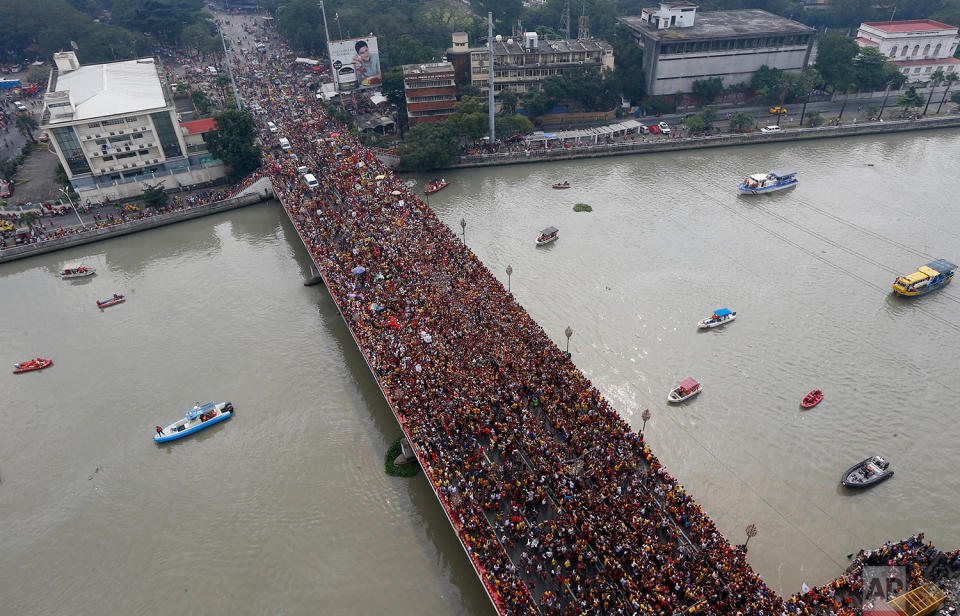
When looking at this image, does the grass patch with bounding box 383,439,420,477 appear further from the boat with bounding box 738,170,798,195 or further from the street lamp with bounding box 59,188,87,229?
the boat with bounding box 738,170,798,195

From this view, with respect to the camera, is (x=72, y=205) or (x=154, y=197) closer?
(x=154, y=197)

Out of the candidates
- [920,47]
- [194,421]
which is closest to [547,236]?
[194,421]

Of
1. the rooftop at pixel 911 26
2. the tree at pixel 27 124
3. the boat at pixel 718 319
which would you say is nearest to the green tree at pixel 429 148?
the boat at pixel 718 319

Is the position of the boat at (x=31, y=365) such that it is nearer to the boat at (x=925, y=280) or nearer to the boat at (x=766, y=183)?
the boat at (x=925, y=280)

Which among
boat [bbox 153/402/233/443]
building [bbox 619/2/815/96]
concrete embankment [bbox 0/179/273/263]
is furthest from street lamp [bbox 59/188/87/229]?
building [bbox 619/2/815/96]

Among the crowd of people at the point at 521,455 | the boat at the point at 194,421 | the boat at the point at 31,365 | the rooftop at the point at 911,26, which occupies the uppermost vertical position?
the rooftop at the point at 911,26

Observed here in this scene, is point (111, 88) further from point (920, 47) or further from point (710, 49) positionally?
point (920, 47)
